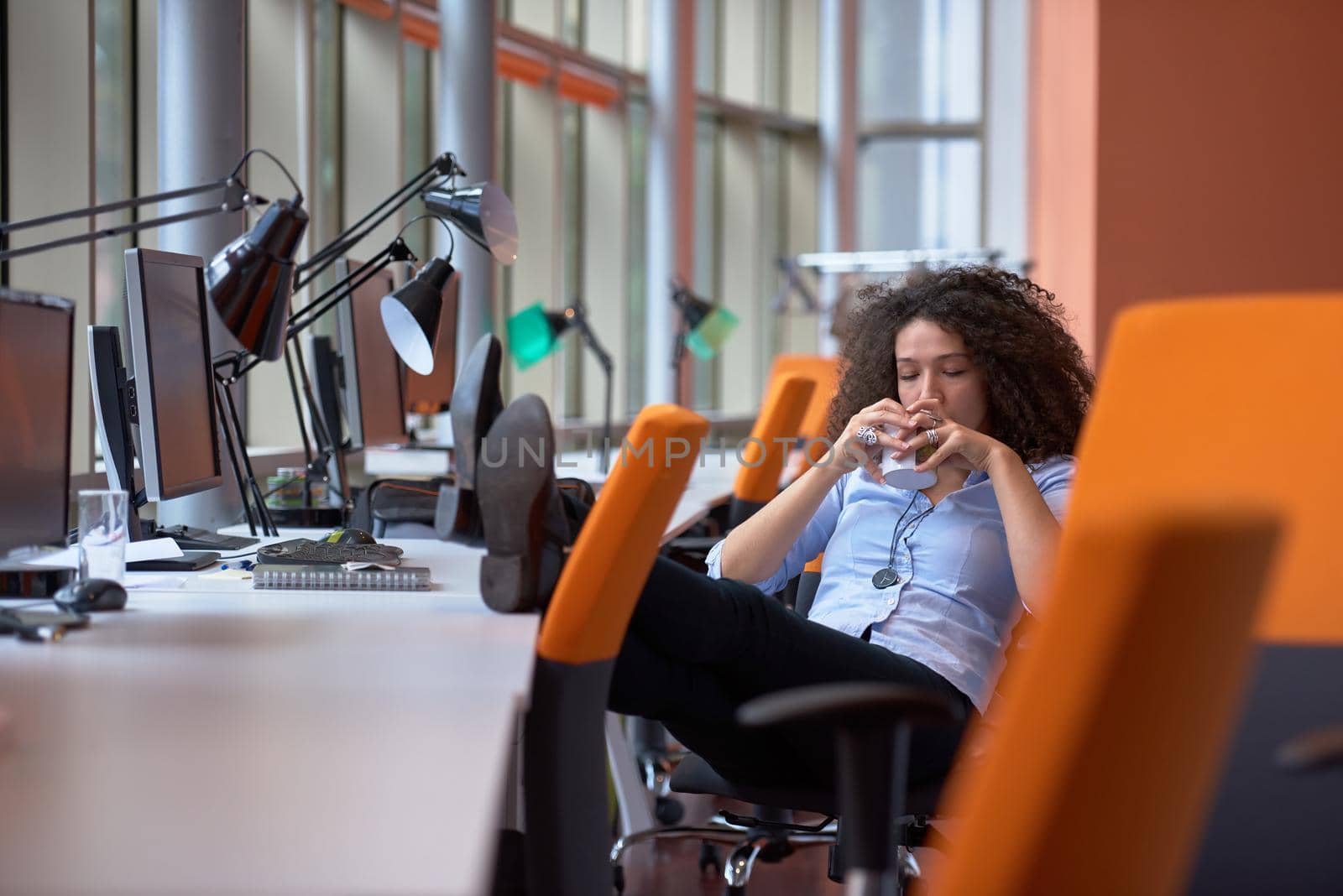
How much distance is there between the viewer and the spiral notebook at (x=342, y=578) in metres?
1.96

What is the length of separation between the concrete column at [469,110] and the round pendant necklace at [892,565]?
321 cm

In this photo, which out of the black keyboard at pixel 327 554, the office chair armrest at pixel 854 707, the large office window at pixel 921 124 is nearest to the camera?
the office chair armrest at pixel 854 707

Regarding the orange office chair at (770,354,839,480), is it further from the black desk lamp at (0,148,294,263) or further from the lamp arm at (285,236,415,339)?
the black desk lamp at (0,148,294,263)

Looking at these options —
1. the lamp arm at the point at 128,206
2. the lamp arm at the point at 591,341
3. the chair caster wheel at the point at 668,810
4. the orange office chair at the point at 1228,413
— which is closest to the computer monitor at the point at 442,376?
the lamp arm at the point at 591,341

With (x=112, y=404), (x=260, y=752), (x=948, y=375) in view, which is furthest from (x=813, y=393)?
(x=260, y=752)

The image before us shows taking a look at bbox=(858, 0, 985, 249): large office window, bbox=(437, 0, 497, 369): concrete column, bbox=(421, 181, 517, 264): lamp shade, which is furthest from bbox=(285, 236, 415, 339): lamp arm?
bbox=(858, 0, 985, 249): large office window

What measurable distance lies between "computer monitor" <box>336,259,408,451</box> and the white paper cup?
132 centimetres

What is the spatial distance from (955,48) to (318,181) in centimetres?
680

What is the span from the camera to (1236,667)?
31.3 inches

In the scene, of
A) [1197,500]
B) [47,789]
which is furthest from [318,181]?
[1197,500]

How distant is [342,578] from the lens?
1973 millimetres

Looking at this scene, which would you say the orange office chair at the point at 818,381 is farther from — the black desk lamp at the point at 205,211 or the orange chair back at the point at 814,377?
the black desk lamp at the point at 205,211

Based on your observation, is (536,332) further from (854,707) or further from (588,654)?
(854,707)

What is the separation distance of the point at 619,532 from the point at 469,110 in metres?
4.10
